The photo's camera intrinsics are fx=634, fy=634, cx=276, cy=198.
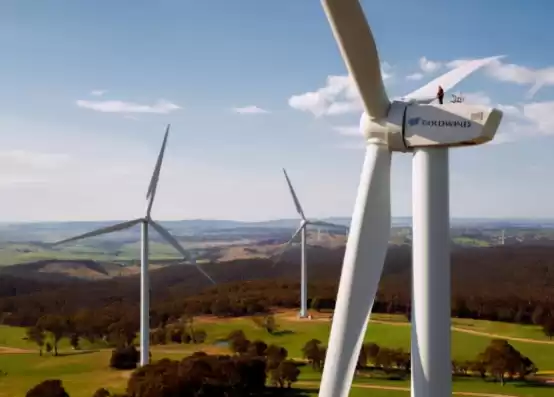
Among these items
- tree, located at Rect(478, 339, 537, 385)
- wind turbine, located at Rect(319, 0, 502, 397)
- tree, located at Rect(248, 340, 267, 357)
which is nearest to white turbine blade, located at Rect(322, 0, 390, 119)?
wind turbine, located at Rect(319, 0, 502, 397)

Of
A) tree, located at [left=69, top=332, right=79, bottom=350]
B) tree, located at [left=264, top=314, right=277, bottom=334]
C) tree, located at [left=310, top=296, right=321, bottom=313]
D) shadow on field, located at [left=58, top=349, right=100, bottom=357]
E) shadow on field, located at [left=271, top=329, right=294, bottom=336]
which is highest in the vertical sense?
tree, located at [left=310, top=296, right=321, bottom=313]

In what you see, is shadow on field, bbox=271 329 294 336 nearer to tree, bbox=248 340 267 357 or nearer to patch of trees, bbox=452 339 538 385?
tree, bbox=248 340 267 357

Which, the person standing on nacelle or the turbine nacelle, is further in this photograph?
the person standing on nacelle

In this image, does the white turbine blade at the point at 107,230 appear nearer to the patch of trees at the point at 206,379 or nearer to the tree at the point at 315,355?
the patch of trees at the point at 206,379

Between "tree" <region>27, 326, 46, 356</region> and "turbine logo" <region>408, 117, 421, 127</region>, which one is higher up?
"turbine logo" <region>408, 117, 421, 127</region>

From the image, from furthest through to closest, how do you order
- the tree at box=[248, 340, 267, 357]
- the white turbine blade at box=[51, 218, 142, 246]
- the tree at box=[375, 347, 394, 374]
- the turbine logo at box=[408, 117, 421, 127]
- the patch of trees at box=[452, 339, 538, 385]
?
the tree at box=[248, 340, 267, 357] < the tree at box=[375, 347, 394, 374] < the patch of trees at box=[452, 339, 538, 385] < the white turbine blade at box=[51, 218, 142, 246] < the turbine logo at box=[408, 117, 421, 127]

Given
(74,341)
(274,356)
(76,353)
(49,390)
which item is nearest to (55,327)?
(74,341)
